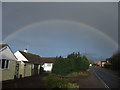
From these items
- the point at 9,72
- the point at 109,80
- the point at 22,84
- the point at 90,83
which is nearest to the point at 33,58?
the point at 9,72

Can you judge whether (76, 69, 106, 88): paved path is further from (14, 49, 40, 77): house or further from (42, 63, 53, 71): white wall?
(42, 63, 53, 71): white wall

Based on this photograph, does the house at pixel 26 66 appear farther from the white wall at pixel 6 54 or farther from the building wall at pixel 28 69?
the white wall at pixel 6 54

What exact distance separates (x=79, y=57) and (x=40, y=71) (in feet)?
42.3

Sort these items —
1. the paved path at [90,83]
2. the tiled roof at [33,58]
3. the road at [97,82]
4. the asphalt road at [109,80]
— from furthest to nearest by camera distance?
the tiled roof at [33,58]
the asphalt road at [109,80]
the road at [97,82]
the paved path at [90,83]

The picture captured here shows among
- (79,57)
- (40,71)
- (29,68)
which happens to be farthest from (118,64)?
(29,68)

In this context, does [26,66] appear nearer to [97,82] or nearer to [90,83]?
[97,82]

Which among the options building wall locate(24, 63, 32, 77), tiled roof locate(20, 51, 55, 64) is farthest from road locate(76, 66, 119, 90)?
tiled roof locate(20, 51, 55, 64)

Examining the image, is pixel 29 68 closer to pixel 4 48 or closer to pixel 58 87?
pixel 4 48

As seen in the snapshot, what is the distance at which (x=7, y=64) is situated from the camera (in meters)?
24.4

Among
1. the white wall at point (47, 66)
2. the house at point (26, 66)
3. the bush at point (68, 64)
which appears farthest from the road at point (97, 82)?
the white wall at point (47, 66)

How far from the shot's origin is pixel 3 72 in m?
22.9

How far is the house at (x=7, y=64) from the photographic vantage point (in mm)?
23020

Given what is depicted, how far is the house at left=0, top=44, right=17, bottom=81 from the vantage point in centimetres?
2302

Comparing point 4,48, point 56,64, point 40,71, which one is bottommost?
point 40,71
